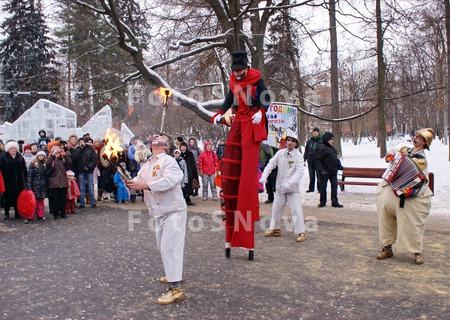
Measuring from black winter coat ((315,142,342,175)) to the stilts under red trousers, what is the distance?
17.2 feet

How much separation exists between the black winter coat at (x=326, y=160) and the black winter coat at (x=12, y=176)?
689 centimetres

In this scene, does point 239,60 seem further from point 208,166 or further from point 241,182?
point 208,166

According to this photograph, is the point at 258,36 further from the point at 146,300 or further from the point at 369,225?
the point at 146,300

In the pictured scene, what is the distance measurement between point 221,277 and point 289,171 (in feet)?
8.93

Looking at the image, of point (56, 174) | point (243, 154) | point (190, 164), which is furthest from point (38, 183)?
point (243, 154)

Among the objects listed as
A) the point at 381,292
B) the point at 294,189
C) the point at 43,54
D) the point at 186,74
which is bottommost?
the point at 381,292

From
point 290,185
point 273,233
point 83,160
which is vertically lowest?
point 273,233

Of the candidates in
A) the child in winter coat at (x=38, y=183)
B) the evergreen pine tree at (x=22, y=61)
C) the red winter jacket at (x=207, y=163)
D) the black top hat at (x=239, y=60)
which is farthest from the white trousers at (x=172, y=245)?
the evergreen pine tree at (x=22, y=61)

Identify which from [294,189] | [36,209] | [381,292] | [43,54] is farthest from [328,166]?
[43,54]

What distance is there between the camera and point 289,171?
7.47 meters

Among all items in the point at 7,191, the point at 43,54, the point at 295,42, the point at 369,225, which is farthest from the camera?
the point at 43,54

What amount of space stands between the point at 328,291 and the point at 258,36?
9920 mm

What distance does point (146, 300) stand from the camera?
14.9 ft

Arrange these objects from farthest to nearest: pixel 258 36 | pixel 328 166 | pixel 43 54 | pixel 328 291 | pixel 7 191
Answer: pixel 43 54
pixel 258 36
pixel 328 166
pixel 7 191
pixel 328 291
